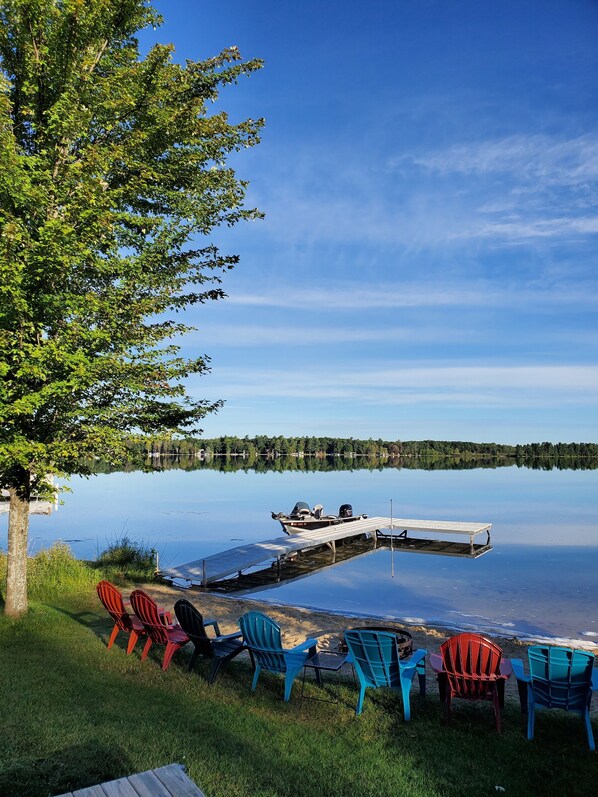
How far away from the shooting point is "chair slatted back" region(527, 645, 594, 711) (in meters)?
5.90

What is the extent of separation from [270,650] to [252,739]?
4.67 ft

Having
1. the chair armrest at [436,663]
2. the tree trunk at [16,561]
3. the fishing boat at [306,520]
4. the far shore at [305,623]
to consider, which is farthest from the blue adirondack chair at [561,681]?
the fishing boat at [306,520]

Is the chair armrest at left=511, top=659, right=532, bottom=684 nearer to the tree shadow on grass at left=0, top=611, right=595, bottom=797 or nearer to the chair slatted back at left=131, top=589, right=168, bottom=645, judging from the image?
the tree shadow on grass at left=0, top=611, right=595, bottom=797

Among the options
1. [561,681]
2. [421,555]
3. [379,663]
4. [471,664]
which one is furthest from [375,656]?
[421,555]

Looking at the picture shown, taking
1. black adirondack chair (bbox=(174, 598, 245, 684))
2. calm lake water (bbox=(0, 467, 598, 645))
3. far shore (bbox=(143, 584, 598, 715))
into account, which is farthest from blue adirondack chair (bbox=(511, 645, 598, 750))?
calm lake water (bbox=(0, 467, 598, 645))

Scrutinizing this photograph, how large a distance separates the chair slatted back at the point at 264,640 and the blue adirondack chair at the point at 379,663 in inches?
36.2

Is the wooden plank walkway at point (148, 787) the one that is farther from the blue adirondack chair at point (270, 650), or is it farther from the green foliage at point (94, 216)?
the green foliage at point (94, 216)

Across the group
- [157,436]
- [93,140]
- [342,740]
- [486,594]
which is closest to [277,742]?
[342,740]

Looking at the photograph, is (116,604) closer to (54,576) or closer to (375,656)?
(375,656)

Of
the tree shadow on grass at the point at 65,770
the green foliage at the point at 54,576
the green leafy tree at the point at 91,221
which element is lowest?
the green foliage at the point at 54,576

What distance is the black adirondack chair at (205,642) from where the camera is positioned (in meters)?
7.48

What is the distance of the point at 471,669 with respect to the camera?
20.9 ft

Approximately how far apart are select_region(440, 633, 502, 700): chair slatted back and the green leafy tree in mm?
6069

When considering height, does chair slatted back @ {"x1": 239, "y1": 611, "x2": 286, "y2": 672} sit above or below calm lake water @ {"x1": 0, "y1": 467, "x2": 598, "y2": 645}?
above
